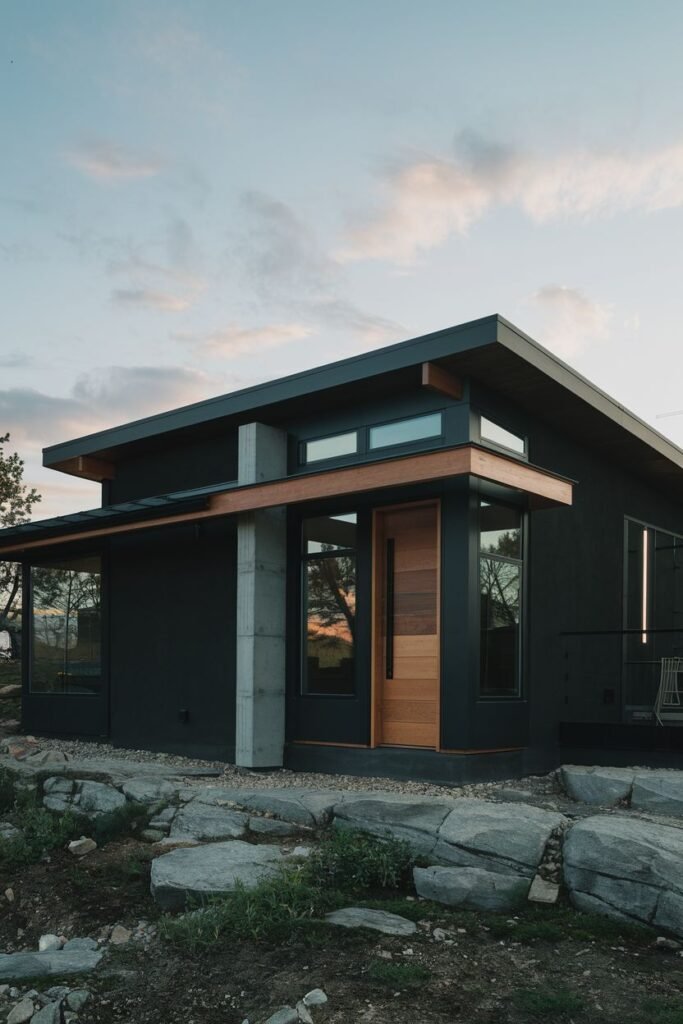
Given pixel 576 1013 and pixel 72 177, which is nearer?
pixel 576 1013

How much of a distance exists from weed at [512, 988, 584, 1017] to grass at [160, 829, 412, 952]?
1.41 meters

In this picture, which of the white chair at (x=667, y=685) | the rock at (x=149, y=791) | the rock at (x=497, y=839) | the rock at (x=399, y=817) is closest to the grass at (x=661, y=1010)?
the rock at (x=497, y=839)

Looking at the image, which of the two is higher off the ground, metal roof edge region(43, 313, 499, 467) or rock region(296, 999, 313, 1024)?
metal roof edge region(43, 313, 499, 467)

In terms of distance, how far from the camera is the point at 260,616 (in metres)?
10.1

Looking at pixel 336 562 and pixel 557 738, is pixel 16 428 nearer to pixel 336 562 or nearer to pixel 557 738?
pixel 336 562

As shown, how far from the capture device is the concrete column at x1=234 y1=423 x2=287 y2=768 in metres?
9.95

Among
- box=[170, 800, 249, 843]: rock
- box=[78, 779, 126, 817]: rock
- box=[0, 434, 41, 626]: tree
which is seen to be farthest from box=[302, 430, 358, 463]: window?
box=[0, 434, 41, 626]: tree

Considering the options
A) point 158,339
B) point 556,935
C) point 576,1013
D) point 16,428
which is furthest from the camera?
point 16,428

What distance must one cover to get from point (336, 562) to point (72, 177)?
6050 mm

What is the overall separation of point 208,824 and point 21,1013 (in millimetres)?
2940

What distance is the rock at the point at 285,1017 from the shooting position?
4430 mm

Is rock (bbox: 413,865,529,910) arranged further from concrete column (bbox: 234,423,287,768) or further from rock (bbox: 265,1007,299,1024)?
concrete column (bbox: 234,423,287,768)

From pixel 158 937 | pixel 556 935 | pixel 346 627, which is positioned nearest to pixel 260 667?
pixel 346 627

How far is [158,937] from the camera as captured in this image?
229 inches
